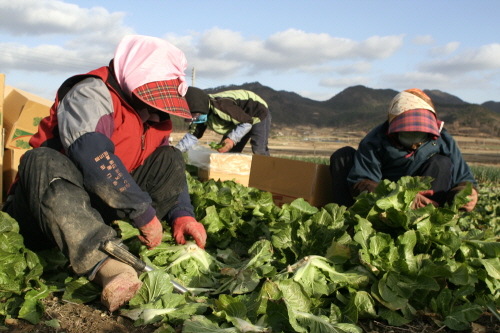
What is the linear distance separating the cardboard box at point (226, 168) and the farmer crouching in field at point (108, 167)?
2417 millimetres

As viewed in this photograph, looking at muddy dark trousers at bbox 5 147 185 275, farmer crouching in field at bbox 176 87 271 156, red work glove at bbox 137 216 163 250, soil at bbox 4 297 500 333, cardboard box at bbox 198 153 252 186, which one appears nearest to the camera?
soil at bbox 4 297 500 333

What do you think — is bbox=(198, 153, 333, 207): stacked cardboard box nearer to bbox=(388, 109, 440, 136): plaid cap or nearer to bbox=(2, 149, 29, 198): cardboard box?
bbox=(388, 109, 440, 136): plaid cap

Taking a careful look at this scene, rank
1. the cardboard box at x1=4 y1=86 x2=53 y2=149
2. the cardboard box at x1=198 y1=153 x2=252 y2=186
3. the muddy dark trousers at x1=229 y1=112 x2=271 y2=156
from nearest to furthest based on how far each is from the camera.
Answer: the cardboard box at x1=4 y1=86 x2=53 y2=149
the cardboard box at x1=198 y1=153 x2=252 y2=186
the muddy dark trousers at x1=229 y1=112 x2=271 y2=156

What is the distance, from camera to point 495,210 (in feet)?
17.1

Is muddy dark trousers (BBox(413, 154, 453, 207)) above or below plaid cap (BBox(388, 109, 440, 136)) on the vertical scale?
below

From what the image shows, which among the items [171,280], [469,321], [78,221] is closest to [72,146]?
[78,221]

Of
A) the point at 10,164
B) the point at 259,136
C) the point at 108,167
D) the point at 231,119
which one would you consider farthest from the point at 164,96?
the point at 259,136

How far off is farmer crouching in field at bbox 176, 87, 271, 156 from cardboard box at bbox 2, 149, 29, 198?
6.19 ft

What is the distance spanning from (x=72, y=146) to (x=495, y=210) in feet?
16.5

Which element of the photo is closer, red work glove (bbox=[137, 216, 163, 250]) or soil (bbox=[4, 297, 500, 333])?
soil (bbox=[4, 297, 500, 333])

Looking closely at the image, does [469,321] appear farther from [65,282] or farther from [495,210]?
[495,210]

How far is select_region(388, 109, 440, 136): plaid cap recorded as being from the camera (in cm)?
299

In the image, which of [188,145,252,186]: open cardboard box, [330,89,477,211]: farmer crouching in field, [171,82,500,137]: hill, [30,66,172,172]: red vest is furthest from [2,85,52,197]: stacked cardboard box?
[171,82,500,137]: hill

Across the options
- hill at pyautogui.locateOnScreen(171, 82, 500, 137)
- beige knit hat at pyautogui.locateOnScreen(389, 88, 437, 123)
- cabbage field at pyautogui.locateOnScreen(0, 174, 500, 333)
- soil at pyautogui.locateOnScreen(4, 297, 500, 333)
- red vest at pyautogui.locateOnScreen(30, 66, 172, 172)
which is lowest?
soil at pyautogui.locateOnScreen(4, 297, 500, 333)
